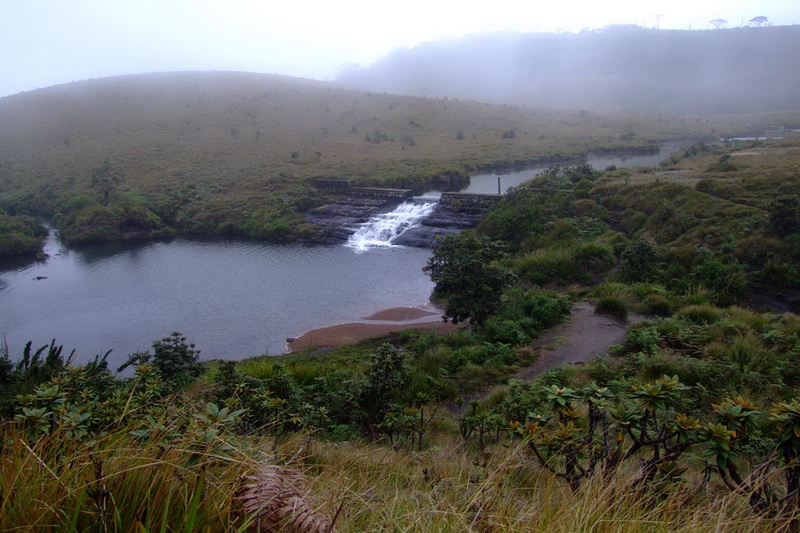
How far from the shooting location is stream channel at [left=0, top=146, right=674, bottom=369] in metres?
16.2

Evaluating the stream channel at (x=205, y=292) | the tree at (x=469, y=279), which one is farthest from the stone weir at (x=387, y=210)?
the tree at (x=469, y=279)

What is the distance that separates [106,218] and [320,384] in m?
30.7

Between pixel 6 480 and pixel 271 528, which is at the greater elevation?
pixel 6 480

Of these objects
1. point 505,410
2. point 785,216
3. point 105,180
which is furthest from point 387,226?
point 105,180

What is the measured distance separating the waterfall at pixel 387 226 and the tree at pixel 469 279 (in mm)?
12632

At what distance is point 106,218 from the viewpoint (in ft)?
103

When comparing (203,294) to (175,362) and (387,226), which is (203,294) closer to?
(387,226)

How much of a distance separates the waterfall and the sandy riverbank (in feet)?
29.3

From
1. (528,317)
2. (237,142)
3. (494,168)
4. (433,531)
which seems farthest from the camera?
(237,142)

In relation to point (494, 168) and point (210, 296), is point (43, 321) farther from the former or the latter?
point (494, 168)

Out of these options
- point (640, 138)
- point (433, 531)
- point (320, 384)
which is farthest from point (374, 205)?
point (640, 138)

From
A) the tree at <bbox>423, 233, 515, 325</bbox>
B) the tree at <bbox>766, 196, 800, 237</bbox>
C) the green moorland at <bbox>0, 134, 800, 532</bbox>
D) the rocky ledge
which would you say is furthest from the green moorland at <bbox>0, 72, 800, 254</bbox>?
the tree at <bbox>766, 196, 800, 237</bbox>

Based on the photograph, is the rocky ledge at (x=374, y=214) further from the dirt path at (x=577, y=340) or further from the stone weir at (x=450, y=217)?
the dirt path at (x=577, y=340)

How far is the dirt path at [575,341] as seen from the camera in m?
9.29
